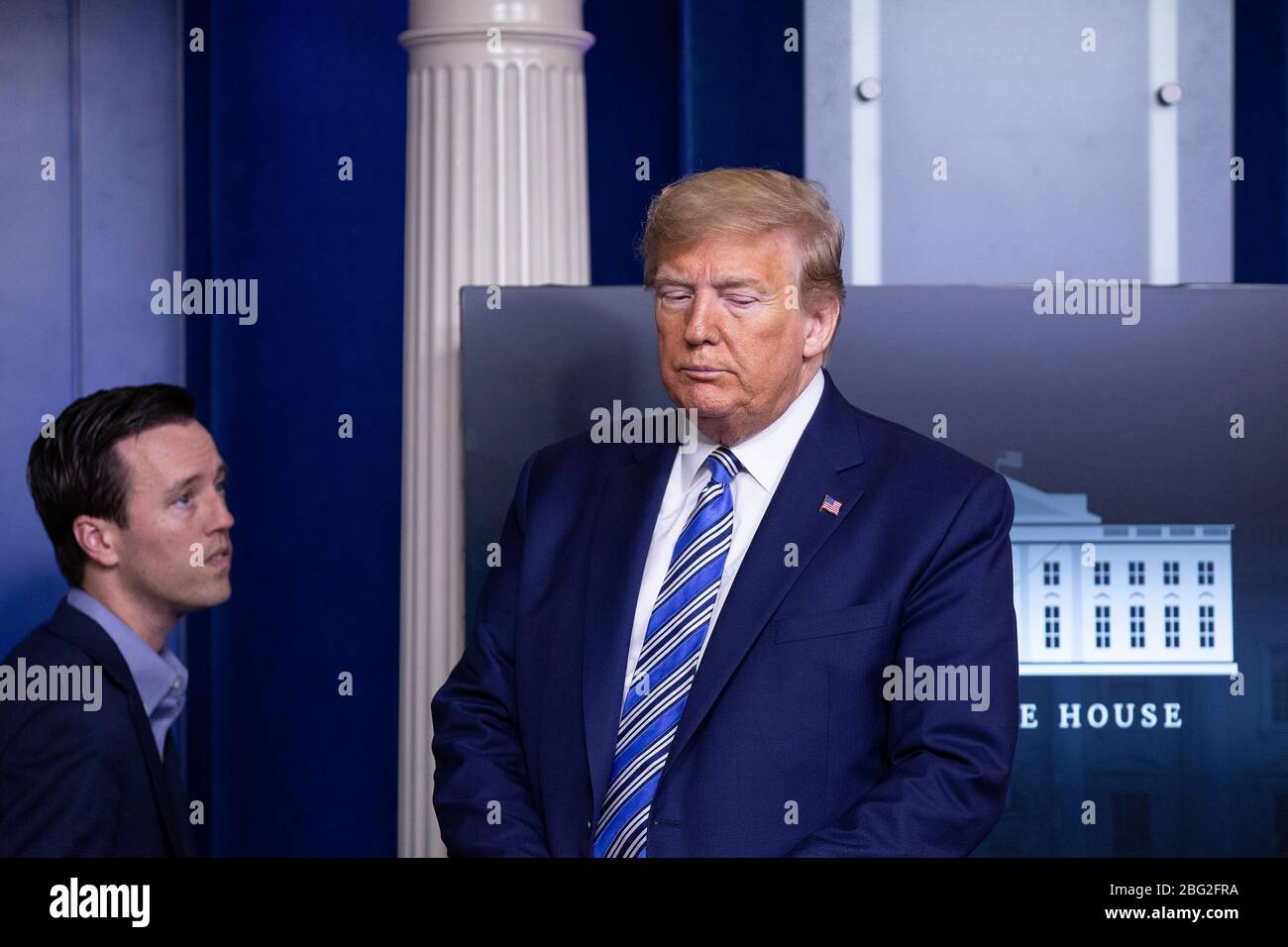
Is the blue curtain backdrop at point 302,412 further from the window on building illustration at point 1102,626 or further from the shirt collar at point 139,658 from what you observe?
the window on building illustration at point 1102,626

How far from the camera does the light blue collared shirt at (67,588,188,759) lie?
2.98m

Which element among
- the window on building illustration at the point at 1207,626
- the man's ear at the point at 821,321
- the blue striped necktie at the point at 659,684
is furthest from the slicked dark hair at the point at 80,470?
the window on building illustration at the point at 1207,626

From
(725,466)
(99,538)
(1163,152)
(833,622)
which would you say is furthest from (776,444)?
(1163,152)

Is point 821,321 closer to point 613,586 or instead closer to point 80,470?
point 613,586

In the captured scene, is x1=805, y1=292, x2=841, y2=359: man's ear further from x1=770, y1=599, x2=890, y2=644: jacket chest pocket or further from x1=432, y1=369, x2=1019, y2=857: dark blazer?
x1=770, y1=599, x2=890, y2=644: jacket chest pocket

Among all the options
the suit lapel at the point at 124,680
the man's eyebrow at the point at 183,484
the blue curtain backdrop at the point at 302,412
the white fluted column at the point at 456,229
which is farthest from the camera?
the blue curtain backdrop at the point at 302,412

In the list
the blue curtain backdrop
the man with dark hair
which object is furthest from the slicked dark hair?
the blue curtain backdrop

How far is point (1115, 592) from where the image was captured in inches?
129

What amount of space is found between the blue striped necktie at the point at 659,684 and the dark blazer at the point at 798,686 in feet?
0.07

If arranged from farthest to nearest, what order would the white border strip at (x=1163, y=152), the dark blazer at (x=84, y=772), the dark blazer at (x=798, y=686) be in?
the white border strip at (x=1163, y=152) < the dark blazer at (x=84, y=772) < the dark blazer at (x=798, y=686)

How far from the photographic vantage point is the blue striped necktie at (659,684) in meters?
2.50

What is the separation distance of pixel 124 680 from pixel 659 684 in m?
0.94

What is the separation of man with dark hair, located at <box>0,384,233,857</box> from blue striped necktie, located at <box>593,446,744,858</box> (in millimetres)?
794

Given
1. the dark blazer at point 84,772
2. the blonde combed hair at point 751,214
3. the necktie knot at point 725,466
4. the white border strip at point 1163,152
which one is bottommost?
the dark blazer at point 84,772
